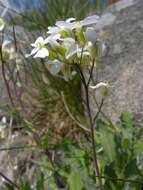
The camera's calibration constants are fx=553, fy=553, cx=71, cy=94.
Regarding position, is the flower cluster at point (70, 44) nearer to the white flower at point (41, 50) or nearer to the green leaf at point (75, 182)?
the white flower at point (41, 50)

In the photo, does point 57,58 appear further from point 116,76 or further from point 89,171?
point 116,76

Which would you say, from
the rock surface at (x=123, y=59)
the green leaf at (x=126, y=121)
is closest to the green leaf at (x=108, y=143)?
the green leaf at (x=126, y=121)

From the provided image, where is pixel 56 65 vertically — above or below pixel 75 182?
above

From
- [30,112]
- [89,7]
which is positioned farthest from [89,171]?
[89,7]

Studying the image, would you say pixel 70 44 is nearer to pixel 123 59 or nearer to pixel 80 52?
pixel 80 52

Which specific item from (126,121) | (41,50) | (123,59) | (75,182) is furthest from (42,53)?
(123,59)
